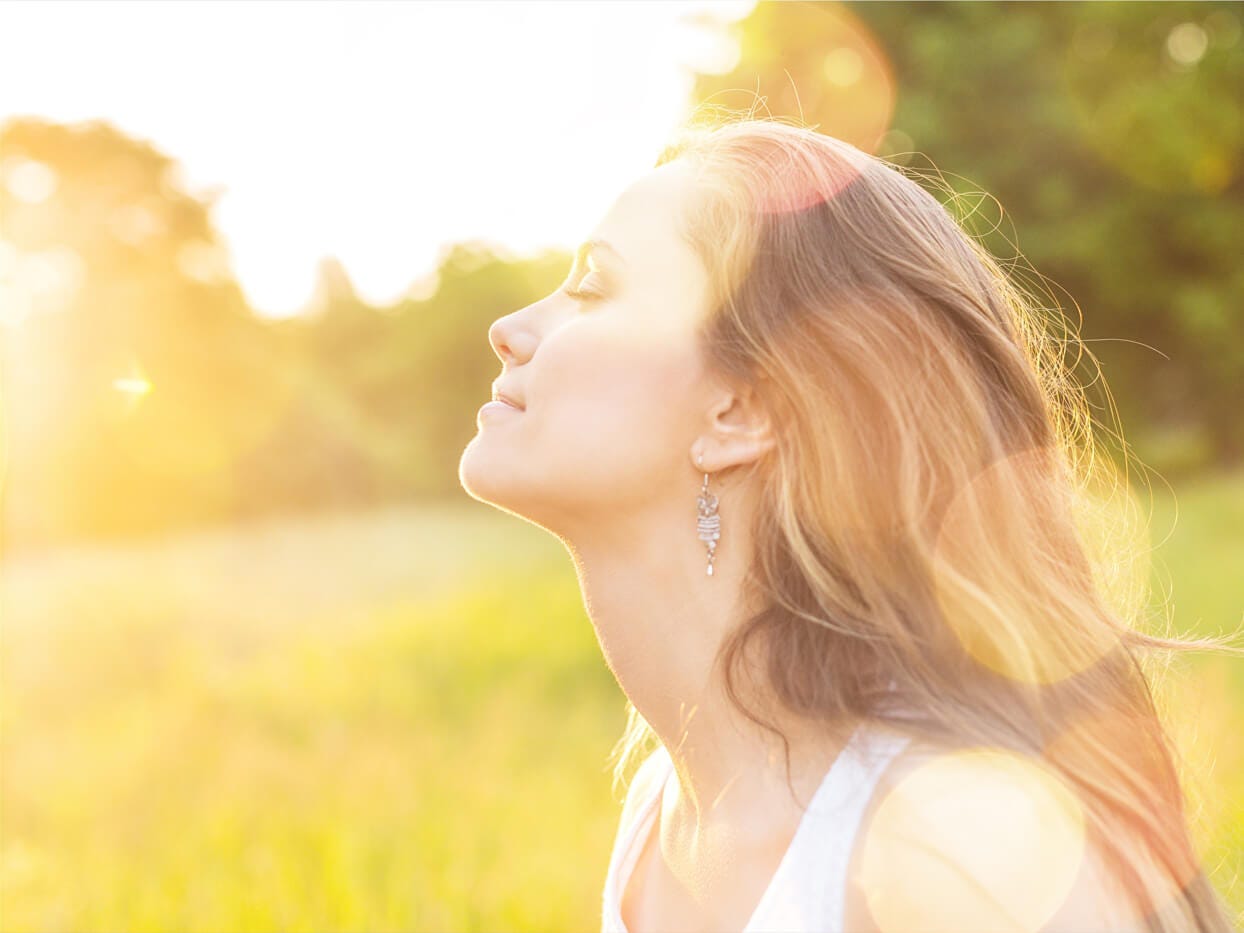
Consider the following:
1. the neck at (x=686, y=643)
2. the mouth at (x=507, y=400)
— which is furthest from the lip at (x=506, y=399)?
the neck at (x=686, y=643)

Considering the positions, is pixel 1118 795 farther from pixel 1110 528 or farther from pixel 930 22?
pixel 930 22

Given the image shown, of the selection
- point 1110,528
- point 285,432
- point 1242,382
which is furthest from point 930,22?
point 1110,528

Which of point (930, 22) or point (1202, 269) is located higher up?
point (930, 22)

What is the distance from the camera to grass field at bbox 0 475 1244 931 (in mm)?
3982

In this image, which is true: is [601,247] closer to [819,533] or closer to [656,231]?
[656,231]

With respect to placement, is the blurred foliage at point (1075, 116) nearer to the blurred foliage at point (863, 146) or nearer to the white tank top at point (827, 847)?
the blurred foliage at point (863, 146)

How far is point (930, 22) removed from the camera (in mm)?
19484

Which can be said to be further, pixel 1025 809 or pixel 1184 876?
pixel 1184 876

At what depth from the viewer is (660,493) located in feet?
6.51

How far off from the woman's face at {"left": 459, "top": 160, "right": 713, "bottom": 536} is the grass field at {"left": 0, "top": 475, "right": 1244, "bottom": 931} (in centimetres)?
121

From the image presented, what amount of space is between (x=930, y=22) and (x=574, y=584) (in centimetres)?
1430

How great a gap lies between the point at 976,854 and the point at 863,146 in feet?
59.9

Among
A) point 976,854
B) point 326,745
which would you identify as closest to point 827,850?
point 976,854

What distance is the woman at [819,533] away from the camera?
5.56ft
